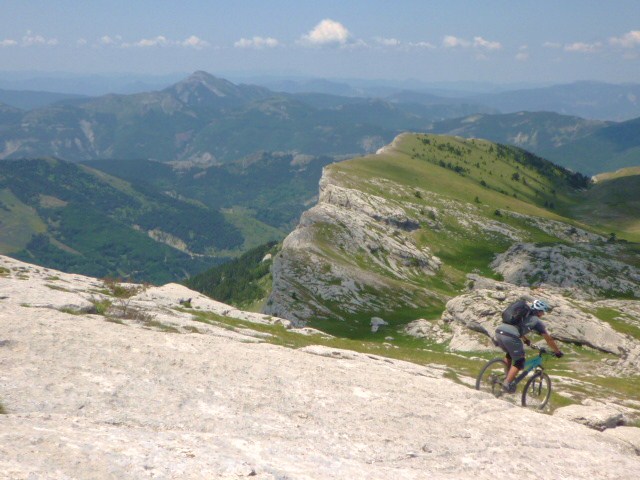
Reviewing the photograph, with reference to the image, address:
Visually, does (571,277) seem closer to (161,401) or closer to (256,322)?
(256,322)

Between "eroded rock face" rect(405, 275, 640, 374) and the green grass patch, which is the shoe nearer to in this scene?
"eroded rock face" rect(405, 275, 640, 374)

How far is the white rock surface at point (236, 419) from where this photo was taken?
12.1 metres

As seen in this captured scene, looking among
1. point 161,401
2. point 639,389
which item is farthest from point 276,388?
point 639,389

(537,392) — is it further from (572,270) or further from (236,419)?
(572,270)

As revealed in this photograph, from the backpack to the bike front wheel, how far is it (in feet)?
9.55

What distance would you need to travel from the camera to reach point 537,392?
77.2ft

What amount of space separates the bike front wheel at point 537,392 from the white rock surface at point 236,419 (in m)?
2.69

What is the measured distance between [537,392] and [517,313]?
439cm

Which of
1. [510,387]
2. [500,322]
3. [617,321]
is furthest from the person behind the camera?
[617,321]

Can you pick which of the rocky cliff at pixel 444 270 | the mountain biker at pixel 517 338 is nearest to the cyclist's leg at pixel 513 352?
the mountain biker at pixel 517 338

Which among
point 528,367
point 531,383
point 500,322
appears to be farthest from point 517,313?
point 500,322

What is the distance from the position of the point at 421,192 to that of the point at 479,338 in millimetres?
108208

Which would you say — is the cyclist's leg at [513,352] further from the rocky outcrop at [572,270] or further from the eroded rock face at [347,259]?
the rocky outcrop at [572,270]

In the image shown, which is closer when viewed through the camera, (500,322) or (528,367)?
(528,367)
